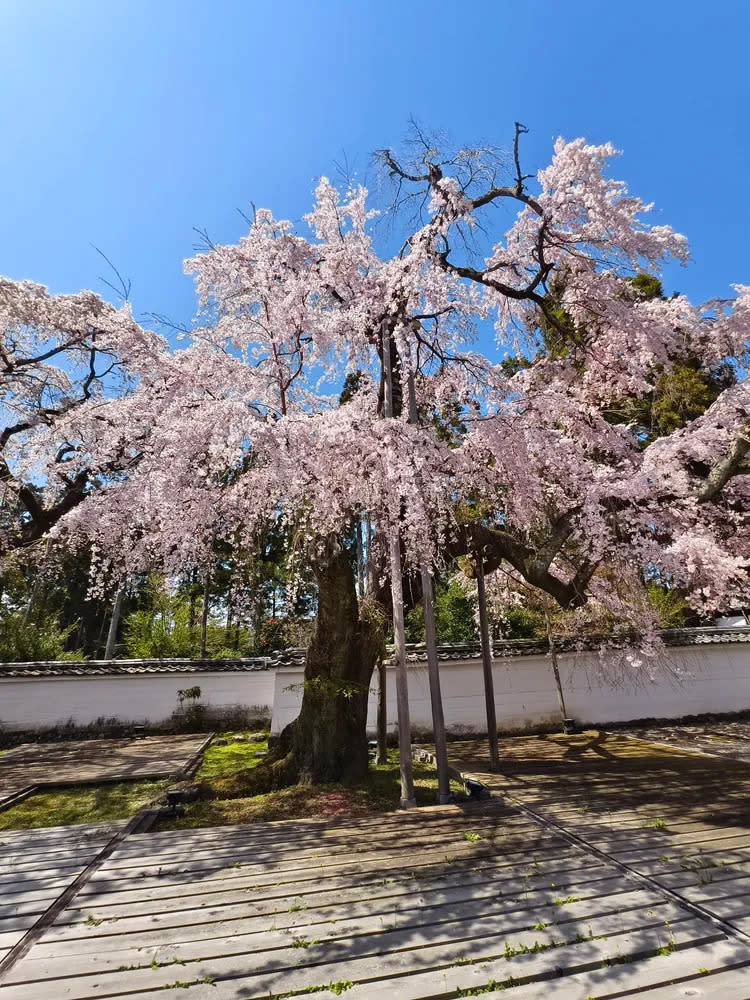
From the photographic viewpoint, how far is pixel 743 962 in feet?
8.61

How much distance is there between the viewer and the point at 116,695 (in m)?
13.3

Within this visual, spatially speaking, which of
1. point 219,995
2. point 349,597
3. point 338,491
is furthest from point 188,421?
point 219,995

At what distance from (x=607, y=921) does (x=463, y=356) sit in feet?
23.4

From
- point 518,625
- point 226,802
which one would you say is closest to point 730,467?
point 226,802

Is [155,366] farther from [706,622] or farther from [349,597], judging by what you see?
[706,622]

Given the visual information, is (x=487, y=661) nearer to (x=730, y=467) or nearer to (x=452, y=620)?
(x=730, y=467)

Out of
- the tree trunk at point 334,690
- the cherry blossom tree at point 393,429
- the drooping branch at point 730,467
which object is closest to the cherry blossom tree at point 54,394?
the cherry blossom tree at point 393,429

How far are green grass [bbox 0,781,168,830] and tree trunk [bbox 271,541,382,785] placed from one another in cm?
199

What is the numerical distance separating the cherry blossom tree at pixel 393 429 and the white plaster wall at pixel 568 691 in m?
5.48

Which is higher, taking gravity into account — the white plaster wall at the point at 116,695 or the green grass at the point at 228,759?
the white plaster wall at the point at 116,695

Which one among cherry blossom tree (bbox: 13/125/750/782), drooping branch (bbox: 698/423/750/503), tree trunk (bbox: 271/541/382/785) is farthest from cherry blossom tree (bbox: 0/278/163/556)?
drooping branch (bbox: 698/423/750/503)

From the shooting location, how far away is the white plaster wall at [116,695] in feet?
42.3

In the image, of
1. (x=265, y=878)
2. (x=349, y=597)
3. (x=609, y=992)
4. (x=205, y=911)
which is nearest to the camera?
(x=609, y=992)

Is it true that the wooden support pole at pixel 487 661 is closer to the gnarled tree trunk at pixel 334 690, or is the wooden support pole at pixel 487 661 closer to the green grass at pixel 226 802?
the green grass at pixel 226 802
